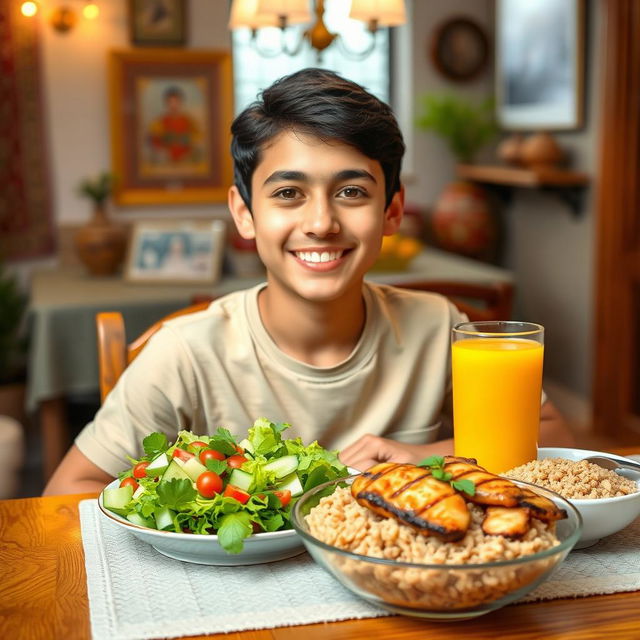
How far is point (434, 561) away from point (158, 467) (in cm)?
34

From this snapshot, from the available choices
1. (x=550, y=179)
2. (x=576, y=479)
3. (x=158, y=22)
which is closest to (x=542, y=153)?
(x=550, y=179)

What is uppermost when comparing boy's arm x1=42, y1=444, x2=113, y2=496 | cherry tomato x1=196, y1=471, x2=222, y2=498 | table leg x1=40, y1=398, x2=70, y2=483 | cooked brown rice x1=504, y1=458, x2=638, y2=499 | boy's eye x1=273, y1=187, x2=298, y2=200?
boy's eye x1=273, y1=187, x2=298, y2=200

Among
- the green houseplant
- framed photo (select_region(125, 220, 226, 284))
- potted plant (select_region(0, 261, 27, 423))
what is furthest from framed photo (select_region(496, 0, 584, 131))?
potted plant (select_region(0, 261, 27, 423))

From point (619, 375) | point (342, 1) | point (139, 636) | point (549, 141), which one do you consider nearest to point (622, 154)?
point (549, 141)

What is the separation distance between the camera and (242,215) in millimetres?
1508

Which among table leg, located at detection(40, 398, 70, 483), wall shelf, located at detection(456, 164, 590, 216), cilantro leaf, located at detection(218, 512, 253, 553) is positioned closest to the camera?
cilantro leaf, located at detection(218, 512, 253, 553)

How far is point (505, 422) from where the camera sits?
1.12 meters

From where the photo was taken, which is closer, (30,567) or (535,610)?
(535,610)

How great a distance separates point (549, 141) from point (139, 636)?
385cm

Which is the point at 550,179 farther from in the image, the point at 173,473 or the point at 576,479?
the point at 173,473

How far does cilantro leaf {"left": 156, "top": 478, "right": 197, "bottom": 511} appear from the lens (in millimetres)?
920

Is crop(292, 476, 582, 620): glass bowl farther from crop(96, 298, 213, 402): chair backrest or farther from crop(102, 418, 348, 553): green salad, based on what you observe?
crop(96, 298, 213, 402): chair backrest

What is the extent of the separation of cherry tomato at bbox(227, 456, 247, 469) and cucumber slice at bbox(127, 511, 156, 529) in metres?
0.10

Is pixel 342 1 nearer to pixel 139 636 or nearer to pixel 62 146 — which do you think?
pixel 139 636
